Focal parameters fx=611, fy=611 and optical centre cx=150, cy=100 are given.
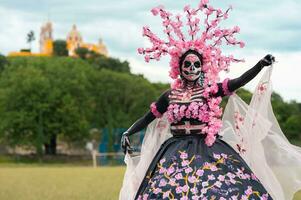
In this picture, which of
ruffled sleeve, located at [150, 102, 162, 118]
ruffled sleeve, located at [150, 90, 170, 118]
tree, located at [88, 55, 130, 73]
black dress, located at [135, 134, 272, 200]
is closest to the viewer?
black dress, located at [135, 134, 272, 200]

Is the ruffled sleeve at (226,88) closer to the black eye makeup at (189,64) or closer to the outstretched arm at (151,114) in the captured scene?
the black eye makeup at (189,64)

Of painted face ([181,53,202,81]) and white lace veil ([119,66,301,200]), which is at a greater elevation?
painted face ([181,53,202,81])

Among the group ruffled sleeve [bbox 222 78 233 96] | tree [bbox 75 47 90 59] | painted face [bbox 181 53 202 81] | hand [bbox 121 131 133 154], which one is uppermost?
tree [bbox 75 47 90 59]

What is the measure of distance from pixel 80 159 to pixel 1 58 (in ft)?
71.1

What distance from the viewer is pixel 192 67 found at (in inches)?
238

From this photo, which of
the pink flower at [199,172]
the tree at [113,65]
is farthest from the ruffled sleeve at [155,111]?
the tree at [113,65]

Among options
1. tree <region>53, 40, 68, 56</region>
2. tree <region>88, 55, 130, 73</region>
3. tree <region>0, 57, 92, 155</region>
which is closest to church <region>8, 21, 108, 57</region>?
tree <region>53, 40, 68, 56</region>

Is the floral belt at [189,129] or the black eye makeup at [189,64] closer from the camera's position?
the floral belt at [189,129]

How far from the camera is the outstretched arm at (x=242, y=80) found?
5.47 meters

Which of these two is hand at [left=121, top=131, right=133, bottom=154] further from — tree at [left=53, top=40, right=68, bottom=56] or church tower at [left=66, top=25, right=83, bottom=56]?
church tower at [left=66, top=25, right=83, bottom=56]

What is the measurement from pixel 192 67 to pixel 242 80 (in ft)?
1.85

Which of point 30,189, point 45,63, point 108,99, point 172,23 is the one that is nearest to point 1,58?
point 45,63

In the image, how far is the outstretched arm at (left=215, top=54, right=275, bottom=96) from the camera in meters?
5.47

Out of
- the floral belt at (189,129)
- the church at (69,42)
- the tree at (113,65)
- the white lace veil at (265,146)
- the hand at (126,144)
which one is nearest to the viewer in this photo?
the floral belt at (189,129)
